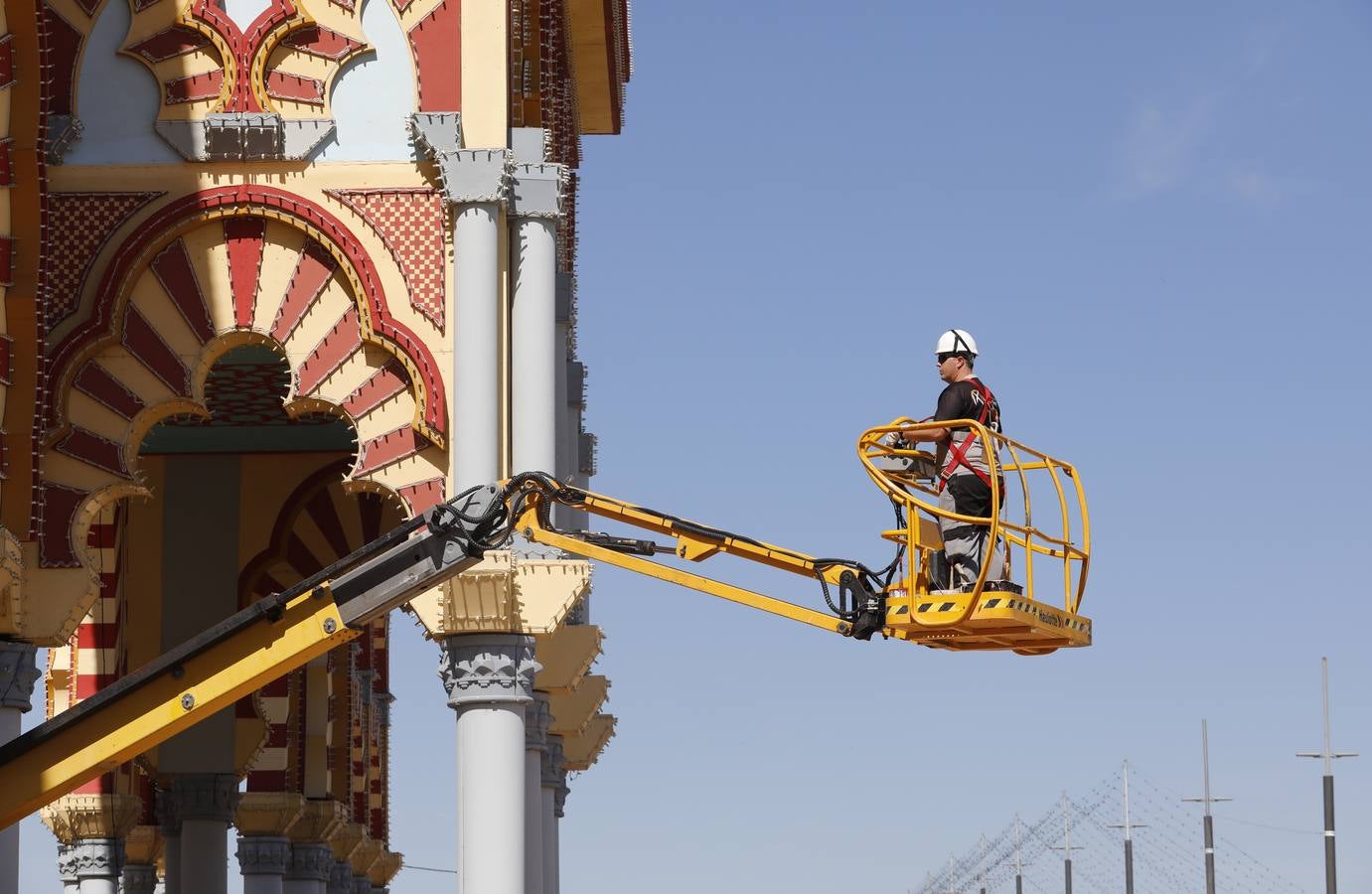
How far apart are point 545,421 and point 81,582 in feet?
15.6

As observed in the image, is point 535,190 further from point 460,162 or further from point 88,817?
point 88,817

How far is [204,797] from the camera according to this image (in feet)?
113

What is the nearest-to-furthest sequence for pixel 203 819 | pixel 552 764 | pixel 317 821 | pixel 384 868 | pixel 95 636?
pixel 552 764 → pixel 95 636 → pixel 203 819 → pixel 317 821 → pixel 384 868

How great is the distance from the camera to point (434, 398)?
74.5 feet

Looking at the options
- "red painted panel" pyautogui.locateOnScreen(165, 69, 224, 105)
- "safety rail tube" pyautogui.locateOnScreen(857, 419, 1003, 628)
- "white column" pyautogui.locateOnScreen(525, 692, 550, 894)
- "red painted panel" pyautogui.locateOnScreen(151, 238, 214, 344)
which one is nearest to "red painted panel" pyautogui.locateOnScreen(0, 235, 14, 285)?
"red painted panel" pyautogui.locateOnScreen(151, 238, 214, 344)

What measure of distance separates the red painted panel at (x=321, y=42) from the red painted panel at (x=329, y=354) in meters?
2.80

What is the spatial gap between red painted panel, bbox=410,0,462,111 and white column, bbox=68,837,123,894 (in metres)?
17.0

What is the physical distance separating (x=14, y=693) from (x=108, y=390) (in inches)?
124

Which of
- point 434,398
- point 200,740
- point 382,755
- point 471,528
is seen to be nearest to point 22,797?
point 471,528

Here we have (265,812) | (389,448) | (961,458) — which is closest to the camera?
(961,458)

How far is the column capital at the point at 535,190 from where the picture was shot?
76.9 ft

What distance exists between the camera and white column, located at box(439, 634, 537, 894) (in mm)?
21688

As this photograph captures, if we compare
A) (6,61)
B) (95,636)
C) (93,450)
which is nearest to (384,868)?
(95,636)

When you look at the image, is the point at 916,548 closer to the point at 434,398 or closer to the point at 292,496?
the point at 434,398
